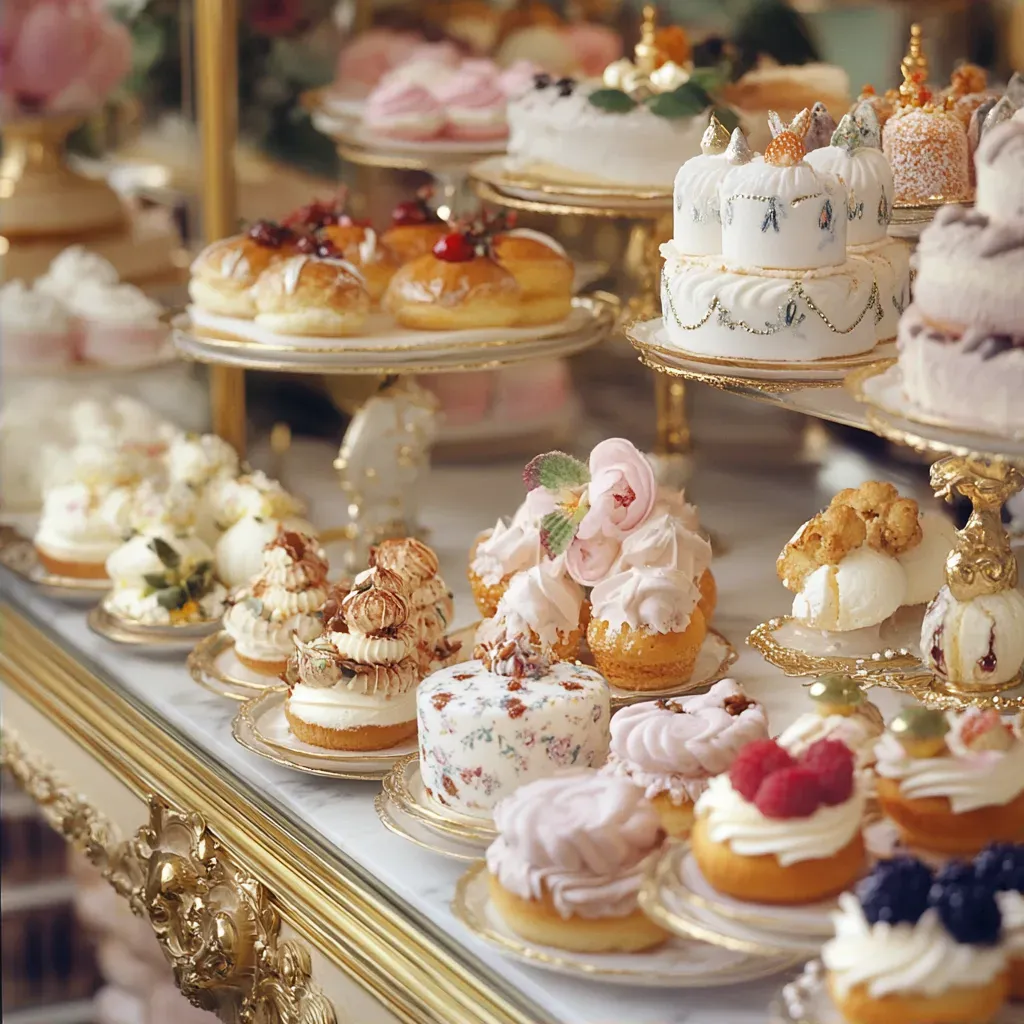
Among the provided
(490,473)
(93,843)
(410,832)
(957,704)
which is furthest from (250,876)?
(490,473)

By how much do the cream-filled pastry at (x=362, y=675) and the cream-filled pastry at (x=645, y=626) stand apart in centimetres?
20

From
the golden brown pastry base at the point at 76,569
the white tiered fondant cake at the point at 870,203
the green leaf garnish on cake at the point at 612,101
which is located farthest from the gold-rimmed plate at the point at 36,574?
the white tiered fondant cake at the point at 870,203

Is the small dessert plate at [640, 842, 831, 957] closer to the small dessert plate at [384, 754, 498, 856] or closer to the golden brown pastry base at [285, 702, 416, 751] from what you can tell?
the small dessert plate at [384, 754, 498, 856]

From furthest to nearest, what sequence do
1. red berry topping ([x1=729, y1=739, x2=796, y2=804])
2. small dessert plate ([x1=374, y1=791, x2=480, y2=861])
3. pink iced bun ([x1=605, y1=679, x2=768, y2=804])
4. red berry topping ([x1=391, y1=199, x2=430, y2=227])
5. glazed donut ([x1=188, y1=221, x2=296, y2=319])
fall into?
red berry topping ([x1=391, y1=199, x2=430, y2=227]), glazed donut ([x1=188, y1=221, x2=296, y2=319]), small dessert plate ([x1=374, y1=791, x2=480, y2=861]), pink iced bun ([x1=605, y1=679, x2=768, y2=804]), red berry topping ([x1=729, y1=739, x2=796, y2=804])

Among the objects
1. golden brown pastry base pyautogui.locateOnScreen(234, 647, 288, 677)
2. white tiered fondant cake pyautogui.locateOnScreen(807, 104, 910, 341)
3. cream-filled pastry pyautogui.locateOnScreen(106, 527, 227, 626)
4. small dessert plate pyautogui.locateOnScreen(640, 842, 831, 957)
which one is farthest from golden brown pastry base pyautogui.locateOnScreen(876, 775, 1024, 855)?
cream-filled pastry pyautogui.locateOnScreen(106, 527, 227, 626)

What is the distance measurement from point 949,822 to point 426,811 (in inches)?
20.3

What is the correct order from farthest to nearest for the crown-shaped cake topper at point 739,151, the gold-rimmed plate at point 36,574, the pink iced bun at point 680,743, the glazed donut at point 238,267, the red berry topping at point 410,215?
the red berry topping at point 410,215, the gold-rimmed plate at point 36,574, the glazed donut at point 238,267, the crown-shaped cake topper at point 739,151, the pink iced bun at point 680,743

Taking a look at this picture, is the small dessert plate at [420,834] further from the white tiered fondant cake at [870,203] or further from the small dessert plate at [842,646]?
the white tiered fondant cake at [870,203]

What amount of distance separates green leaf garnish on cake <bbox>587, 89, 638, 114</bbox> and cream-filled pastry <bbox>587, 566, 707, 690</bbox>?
70cm

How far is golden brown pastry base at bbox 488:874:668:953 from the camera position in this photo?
4.76ft

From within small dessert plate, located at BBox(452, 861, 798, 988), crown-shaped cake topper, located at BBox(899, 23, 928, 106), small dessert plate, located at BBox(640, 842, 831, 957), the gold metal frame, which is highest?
crown-shaped cake topper, located at BBox(899, 23, 928, 106)

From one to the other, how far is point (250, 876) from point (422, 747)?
0.31m

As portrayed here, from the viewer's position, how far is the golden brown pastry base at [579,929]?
4.76 feet

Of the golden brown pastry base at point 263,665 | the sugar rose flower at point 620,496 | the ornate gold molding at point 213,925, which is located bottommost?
the ornate gold molding at point 213,925
